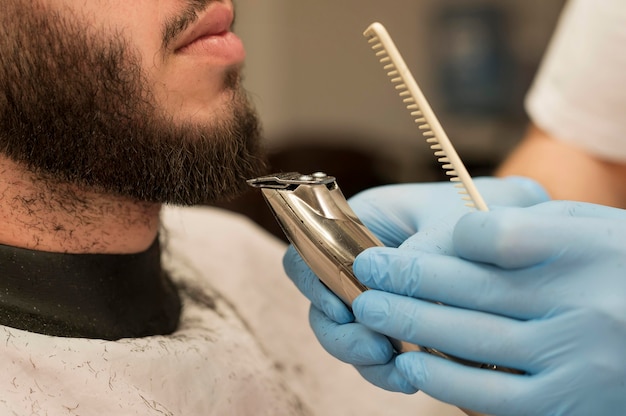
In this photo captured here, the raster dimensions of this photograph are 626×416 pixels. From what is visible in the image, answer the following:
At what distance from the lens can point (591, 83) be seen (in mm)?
1202

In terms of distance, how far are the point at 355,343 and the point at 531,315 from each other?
20cm

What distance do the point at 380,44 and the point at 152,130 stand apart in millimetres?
299

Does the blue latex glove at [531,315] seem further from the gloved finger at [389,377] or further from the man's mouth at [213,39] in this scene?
the man's mouth at [213,39]

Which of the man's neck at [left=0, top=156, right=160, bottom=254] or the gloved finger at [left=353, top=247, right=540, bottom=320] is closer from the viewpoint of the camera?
the gloved finger at [left=353, top=247, right=540, bottom=320]

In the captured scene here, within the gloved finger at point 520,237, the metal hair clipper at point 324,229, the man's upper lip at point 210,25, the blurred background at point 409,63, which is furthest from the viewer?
the blurred background at point 409,63

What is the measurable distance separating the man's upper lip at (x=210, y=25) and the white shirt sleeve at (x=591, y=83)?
2.23 ft

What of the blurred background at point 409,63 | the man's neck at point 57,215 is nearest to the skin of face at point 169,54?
the man's neck at point 57,215

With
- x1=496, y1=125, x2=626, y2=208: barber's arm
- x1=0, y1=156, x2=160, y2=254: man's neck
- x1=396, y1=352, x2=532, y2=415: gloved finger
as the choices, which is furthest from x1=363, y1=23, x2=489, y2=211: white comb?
x1=496, y1=125, x2=626, y2=208: barber's arm

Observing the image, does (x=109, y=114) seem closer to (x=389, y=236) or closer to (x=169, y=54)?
(x=169, y=54)

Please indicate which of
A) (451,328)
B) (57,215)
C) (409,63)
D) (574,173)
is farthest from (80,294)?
(409,63)

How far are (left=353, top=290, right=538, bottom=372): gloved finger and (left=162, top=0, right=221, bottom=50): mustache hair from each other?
37 cm

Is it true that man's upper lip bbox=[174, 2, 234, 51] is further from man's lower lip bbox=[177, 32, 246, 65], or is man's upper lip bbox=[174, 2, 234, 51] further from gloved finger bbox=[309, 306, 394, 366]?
gloved finger bbox=[309, 306, 394, 366]

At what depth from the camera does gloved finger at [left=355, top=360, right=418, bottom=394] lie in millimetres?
709

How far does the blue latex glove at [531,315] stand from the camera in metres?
0.59
